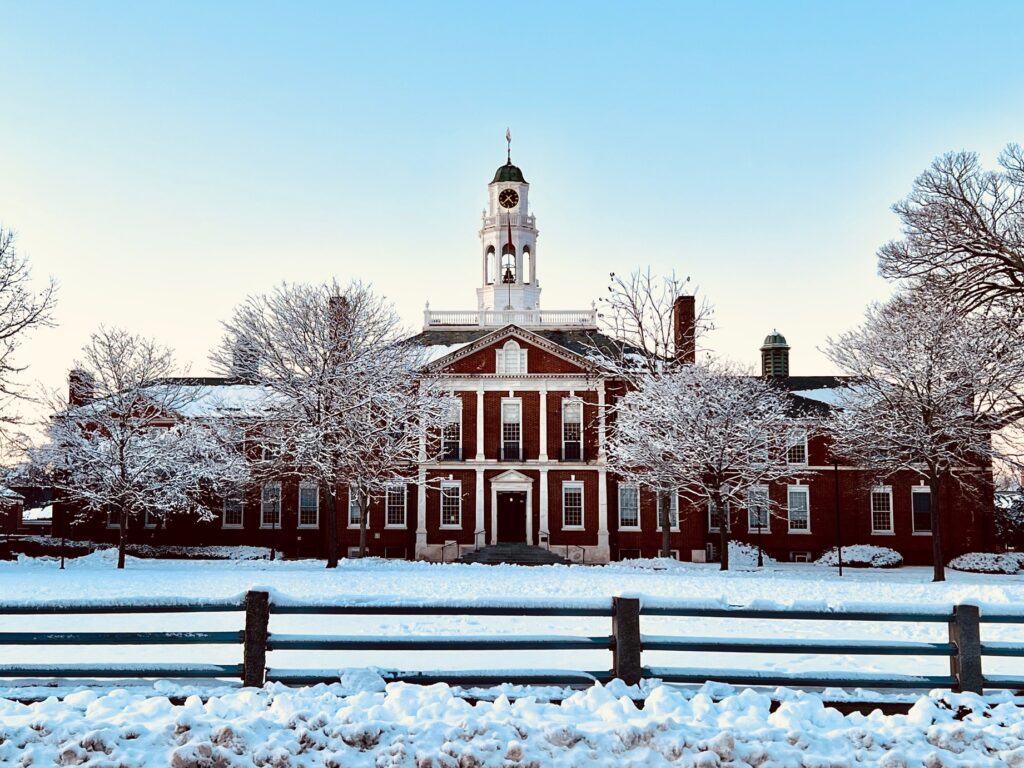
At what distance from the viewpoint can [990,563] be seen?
124 ft

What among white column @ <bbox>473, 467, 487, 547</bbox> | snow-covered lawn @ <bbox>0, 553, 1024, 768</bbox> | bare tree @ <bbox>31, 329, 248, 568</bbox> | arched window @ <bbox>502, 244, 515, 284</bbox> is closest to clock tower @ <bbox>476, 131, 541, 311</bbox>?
arched window @ <bbox>502, 244, 515, 284</bbox>

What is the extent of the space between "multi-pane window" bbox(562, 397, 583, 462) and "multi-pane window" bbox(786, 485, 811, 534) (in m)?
10.8

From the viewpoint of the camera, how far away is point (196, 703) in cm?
786

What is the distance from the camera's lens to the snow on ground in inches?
425

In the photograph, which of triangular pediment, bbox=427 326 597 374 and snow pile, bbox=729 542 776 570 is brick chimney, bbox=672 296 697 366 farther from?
snow pile, bbox=729 542 776 570

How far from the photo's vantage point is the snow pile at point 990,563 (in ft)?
124

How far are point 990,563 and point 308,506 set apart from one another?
102 feet

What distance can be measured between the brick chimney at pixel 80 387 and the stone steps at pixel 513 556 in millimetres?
17669

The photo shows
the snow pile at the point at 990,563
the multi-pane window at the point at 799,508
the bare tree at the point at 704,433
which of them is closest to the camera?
the bare tree at the point at 704,433

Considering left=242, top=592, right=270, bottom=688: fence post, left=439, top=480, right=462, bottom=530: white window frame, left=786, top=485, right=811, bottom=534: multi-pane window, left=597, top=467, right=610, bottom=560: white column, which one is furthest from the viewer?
left=786, top=485, right=811, bottom=534: multi-pane window

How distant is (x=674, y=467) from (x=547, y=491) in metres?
10.7

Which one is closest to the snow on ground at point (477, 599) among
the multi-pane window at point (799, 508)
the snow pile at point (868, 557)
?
the snow pile at point (868, 557)

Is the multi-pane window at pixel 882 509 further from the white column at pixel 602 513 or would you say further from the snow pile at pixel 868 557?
the white column at pixel 602 513

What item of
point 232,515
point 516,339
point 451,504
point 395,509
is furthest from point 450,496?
point 232,515
